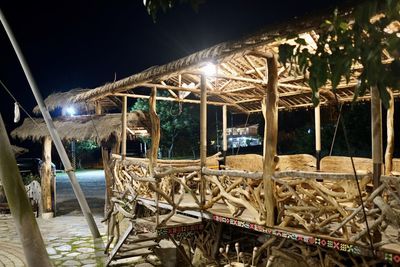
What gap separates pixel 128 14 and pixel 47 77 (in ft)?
51.7

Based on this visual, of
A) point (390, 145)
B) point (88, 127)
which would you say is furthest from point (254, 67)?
point (88, 127)

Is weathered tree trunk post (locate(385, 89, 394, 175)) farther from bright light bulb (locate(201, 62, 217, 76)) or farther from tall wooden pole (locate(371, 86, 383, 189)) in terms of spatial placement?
bright light bulb (locate(201, 62, 217, 76))

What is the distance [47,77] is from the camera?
39156 millimetres

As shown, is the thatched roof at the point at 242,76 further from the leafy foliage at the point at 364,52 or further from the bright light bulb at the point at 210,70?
the leafy foliage at the point at 364,52

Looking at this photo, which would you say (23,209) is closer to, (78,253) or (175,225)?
(175,225)

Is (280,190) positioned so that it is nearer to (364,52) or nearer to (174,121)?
(364,52)

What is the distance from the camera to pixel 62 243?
1031cm

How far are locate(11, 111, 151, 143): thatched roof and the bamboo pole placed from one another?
10246mm

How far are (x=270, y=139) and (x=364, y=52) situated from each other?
3856mm

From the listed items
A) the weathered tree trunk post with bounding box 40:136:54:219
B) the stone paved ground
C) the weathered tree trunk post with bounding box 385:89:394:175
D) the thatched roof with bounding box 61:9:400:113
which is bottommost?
the stone paved ground

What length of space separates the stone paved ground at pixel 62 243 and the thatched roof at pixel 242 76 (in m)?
4.22

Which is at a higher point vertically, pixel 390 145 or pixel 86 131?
pixel 86 131

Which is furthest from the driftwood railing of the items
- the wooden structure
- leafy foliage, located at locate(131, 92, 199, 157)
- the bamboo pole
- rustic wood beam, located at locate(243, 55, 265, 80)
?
leafy foliage, located at locate(131, 92, 199, 157)

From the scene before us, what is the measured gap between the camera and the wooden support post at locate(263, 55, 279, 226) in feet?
17.7
